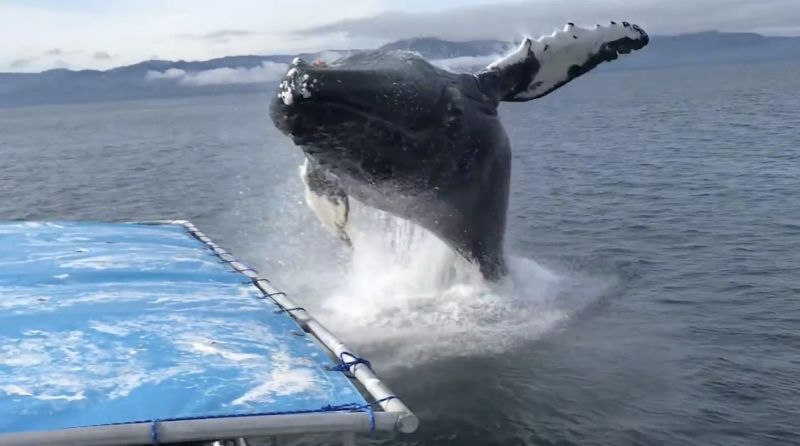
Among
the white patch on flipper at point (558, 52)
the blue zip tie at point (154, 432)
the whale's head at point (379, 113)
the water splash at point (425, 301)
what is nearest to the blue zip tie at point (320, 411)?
the blue zip tie at point (154, 432)

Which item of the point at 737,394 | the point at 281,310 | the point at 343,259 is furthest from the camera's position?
the point at 343,259

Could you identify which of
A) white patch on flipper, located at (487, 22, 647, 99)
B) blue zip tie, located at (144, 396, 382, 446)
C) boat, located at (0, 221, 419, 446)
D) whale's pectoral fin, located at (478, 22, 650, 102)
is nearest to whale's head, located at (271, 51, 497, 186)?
whale's pectoral fin, located at (478, 22, 650, 102)

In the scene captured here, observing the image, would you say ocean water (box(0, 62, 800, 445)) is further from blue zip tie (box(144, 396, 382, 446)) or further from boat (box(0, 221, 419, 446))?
blue zip tie (box(144, 396, 382, 446))

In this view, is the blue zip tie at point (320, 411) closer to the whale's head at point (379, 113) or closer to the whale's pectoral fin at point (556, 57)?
the whale's head at point (379, 113)

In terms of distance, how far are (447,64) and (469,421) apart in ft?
14.9

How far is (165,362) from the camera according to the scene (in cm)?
610

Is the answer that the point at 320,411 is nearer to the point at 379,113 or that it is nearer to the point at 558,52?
the point at 379,113

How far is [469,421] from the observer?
9234mm

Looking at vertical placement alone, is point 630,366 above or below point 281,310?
below

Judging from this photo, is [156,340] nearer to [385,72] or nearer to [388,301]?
[385,72]

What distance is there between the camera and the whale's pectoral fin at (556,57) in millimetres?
10508

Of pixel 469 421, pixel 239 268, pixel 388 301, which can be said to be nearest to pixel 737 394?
pixel 469 421

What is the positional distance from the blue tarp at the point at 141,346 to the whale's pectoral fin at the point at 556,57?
14.2ft

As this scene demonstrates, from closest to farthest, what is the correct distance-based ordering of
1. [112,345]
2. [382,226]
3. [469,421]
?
[112,345] → [469,421] → [382,226]
